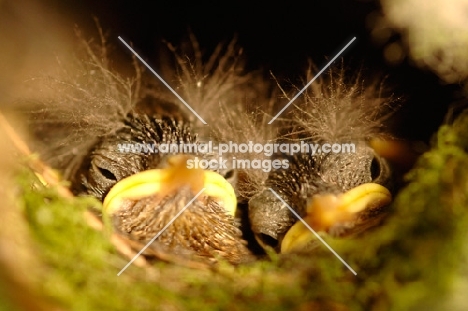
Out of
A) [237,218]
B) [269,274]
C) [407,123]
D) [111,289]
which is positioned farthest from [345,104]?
[111,289]

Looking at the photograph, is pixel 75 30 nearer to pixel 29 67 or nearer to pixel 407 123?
pixel 29 67

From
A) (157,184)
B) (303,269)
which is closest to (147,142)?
(157,184)

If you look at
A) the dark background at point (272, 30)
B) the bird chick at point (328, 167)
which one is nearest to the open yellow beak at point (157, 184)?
the bird chick at point (328, 167)

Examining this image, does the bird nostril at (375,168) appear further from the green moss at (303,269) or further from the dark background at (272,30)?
the green moss at (303,269)

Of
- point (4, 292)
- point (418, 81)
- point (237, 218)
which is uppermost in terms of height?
point (418, 81)

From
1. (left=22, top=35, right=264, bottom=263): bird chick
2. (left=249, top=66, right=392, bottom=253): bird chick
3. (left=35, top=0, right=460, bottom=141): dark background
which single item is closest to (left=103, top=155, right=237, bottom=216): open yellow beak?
(left=22, top=35, right=264, bottom=263): bird chick

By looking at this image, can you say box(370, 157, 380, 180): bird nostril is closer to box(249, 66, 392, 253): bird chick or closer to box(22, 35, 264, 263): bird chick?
box(249, 66, 392, 253): bird chick

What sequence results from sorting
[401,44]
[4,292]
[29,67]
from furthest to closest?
[29,67]
[401,44]
[4,292]
